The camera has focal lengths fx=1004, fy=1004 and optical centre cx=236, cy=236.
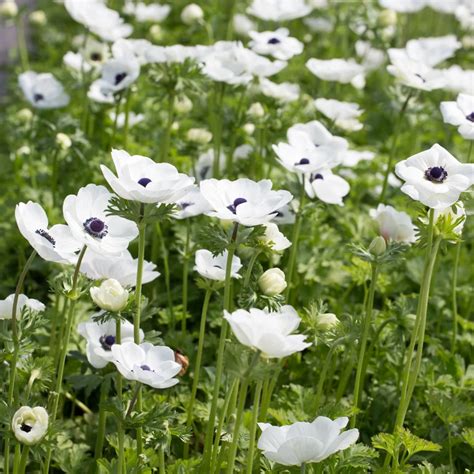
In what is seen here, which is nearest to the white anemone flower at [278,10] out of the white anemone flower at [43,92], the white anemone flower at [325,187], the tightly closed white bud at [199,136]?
the white anemone flower at [43,92]

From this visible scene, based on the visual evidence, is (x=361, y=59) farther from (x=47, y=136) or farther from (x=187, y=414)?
(x=187, y=414)

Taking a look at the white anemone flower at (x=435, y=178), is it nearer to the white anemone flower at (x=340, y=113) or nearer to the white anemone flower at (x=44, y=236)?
the white anemone flower at (x=44, y=236)

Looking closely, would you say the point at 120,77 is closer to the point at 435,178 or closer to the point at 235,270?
the point at 235,270

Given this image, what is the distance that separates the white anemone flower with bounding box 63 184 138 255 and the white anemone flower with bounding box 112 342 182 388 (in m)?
0.19

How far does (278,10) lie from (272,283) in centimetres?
214

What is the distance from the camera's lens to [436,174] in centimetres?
197

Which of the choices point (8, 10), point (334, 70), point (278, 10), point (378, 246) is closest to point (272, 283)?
point (378, 246)

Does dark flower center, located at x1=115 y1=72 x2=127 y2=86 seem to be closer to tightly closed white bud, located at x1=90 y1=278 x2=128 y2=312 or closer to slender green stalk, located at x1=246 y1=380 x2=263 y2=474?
tightly closed white bud, located at x1=90 y1=278 x2=128 y2=312

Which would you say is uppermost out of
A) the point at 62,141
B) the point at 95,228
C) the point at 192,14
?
the point at 95,228

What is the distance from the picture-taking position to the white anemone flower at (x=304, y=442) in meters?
1.74

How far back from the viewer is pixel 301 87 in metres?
4.59

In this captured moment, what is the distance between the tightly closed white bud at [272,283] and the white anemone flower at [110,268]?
0.26 metres

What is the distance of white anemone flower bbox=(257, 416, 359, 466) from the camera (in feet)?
5.71

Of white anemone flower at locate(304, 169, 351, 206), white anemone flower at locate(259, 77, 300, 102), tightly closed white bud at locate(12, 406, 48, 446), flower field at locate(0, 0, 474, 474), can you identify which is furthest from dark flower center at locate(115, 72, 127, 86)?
tightly closed white bud at locate(12, 406, 48, 446)
